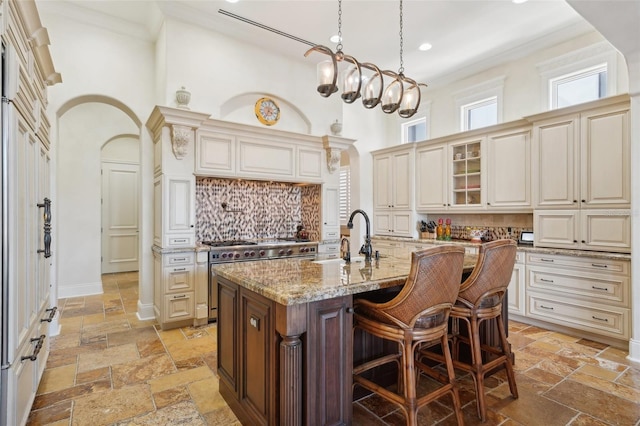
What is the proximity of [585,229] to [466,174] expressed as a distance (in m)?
1.67

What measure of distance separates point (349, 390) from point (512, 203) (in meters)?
3.57

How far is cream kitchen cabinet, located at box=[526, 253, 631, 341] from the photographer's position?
→ 3.30 m

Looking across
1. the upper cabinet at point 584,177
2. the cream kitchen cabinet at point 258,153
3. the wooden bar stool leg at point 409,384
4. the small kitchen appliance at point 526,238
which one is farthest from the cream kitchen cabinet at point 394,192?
the wooden bar stool leg at point 409,384

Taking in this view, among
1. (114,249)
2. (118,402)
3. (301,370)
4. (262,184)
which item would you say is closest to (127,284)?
(114,249)

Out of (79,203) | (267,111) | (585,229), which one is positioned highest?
(267,111)

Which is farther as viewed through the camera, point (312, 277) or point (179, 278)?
point (179, 278)

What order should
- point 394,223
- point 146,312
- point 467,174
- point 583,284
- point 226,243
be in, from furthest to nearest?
point 394,223, point 467,174, point 226,243, point 146,312, point 583,284

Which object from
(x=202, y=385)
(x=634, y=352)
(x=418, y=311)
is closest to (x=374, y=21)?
(x=418, y=311)

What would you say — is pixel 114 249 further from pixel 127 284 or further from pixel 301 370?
pixel 301 370

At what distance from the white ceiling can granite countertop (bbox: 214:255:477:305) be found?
2.84 m

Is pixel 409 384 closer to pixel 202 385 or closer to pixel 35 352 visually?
pixel 202 385

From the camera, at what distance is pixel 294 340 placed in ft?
5.42

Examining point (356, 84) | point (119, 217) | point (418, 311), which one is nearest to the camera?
point (418, 311)

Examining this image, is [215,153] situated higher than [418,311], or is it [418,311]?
[215,153]
